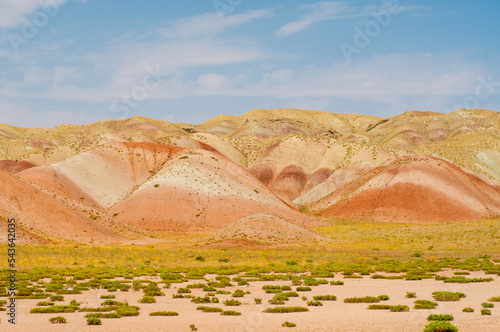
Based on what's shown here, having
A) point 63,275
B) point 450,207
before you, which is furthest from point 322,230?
point 63,275

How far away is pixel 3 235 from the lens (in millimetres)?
73500

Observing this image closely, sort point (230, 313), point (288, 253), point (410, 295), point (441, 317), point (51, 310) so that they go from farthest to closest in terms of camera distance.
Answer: point (288, 253) → point (410, 295) → point (51, 310) → point (230, 313) → point (441, 317)

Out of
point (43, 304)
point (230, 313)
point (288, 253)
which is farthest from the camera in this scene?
point (288, 253)

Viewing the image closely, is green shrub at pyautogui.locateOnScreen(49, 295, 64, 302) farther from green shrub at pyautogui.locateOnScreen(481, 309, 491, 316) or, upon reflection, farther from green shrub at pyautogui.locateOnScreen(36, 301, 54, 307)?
green shrub at pyautogui.locateOnScreen(481, 309, 491, 316)

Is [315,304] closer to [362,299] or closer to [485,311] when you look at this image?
[362,299]

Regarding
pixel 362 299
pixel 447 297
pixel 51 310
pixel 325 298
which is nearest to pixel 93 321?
pixel 51 310

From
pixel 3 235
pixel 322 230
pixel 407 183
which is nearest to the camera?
pixel 3 235

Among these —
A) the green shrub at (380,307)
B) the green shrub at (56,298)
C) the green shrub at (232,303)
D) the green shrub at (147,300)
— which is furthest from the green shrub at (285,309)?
the green shrub at (56,298)

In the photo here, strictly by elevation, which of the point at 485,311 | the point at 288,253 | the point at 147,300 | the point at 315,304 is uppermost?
the point at 288,253

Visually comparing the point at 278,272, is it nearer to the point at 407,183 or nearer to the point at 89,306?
the point at 89,306

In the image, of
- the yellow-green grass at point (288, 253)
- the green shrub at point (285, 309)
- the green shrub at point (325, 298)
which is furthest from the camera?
the yellow-green grass at point (288, 253)

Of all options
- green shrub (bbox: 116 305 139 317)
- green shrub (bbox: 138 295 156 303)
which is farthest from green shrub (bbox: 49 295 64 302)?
green shrub (bbox: 116 305 139 317)

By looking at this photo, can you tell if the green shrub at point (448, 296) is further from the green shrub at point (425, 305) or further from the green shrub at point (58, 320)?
the green shrub at point (58, 320)

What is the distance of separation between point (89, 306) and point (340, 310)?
12317 mm
